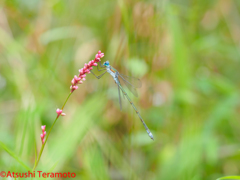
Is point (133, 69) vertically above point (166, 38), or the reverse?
point (166, 38)

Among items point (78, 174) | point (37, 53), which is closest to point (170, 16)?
point (37, 53)

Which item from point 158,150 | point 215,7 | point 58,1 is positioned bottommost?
point 158,150

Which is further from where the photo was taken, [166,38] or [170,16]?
[166,38]

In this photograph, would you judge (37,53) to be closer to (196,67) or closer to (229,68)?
(196,67)

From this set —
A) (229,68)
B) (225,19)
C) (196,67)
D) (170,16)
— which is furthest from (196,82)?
(225,19)

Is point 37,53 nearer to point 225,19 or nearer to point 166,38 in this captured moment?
point 166,38

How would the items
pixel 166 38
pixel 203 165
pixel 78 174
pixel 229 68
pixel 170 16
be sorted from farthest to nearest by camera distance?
pixel 229 68 < pixel 166 38 < pixel 170 16 < pixel 203 165 < pixel 78 174

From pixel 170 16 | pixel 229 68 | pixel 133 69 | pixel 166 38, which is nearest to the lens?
pixel 133 69
